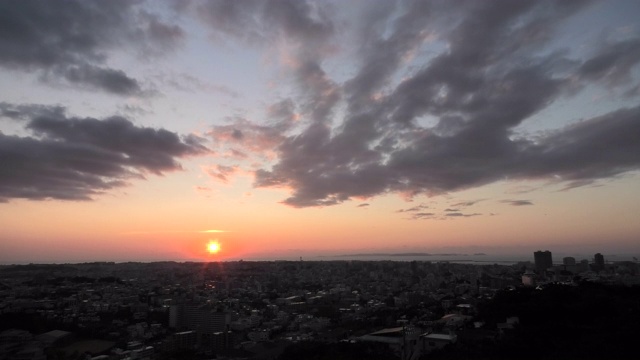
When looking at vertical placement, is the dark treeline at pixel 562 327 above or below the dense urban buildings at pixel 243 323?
above

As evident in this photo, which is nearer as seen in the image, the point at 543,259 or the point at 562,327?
Result: the point at 562,327

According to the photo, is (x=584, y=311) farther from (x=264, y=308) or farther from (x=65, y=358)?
(x=264, y=308)

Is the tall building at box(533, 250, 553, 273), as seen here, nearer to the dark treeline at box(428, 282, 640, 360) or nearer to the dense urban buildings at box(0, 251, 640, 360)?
the dense urban buildings at box(0, 251, 640, 360)

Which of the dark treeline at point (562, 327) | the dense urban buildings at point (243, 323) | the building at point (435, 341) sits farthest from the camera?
the building at point (435, 341)

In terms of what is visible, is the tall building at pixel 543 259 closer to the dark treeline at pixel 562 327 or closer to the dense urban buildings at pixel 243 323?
the dense urban buildings at pixel 243 323

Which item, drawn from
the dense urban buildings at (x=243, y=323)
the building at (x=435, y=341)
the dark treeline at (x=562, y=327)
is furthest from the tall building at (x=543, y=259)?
the building at (x=435, y=341)

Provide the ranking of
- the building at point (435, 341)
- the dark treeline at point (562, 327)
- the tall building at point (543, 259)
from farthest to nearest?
the tall building at point (543, 259)
the building at point (435, 341)
the dark treeline at point (562, 327)

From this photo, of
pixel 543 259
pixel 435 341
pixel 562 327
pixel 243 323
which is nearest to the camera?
pixel 562 327

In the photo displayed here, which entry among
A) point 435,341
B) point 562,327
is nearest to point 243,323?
point 435,341

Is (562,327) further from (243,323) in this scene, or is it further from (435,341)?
(243,323)

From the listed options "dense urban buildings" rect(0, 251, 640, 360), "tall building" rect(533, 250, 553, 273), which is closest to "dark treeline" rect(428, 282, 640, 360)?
"dense urban buildings" rect(0, 251, 640, 360)

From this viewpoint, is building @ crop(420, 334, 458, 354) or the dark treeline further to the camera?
building @ crop(420, 334, 458, 354)

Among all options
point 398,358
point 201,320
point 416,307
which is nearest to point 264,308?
point 201,320
